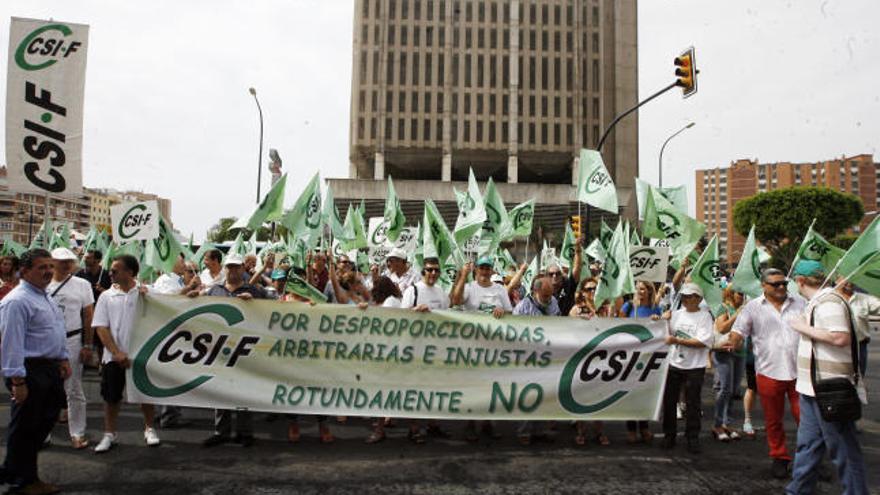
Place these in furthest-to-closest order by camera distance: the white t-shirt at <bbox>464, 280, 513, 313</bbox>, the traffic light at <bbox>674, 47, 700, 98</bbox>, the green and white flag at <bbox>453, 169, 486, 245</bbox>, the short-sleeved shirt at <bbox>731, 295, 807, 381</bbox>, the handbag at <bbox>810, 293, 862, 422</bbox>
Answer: the traffic light at <bbox>674, 47, 700, 98</bbox> < the green and white flag at <bbox>453, 169, 486, 245</bbox> < the white t-shirt at <bbox>464, 280, 513, 313</bbox> < the short-sleeved shirt at <bbox>731, 295, 807, 381</bbox> < the handbag at <bbox>810, 293, 862, 422</bbox>

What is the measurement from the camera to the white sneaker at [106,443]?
545 centimetres

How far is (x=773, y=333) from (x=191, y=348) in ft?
18.2

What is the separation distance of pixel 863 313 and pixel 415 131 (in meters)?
54.8

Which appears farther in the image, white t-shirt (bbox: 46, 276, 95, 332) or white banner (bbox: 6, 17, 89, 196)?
white banner (bbox: 6, 17, 89, 196)

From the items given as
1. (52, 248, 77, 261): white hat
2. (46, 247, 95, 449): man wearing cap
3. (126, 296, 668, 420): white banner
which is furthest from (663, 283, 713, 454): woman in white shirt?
(52, 248, 77, 261): white hat

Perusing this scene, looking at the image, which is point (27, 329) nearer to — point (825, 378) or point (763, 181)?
point (825, 378)

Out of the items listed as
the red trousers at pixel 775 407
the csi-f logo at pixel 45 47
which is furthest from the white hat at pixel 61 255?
the red trousers at pixel 775 407

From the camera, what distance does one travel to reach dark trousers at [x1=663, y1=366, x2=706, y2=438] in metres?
5.87

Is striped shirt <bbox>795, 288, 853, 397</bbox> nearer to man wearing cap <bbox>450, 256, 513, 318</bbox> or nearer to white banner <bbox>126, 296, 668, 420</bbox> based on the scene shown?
white banner <bbox>126, 296, 668, 420</bbox>

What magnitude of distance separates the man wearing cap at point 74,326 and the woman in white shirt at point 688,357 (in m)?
5.71

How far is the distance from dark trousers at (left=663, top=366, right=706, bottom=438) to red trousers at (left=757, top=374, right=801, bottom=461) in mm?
647

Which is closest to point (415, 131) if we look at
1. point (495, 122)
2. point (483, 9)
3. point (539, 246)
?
point (495, 122)

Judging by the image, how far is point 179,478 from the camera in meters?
4.88

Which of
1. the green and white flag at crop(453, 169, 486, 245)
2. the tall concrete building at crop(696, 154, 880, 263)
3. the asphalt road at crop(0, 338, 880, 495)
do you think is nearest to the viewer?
the asphalt road at crop(0, 338, 880, 495)
